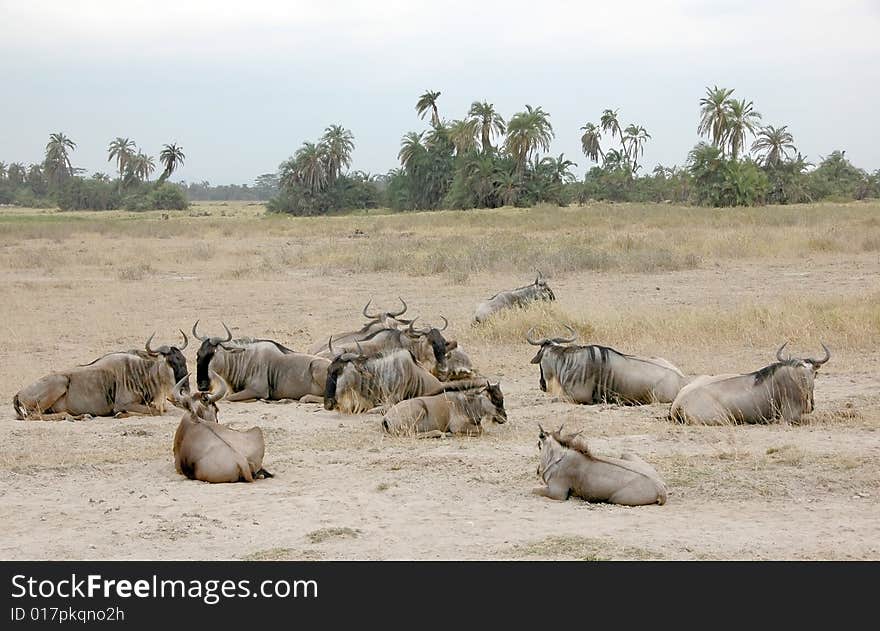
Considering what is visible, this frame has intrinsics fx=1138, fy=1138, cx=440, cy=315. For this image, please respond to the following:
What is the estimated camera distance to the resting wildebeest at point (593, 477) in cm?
699

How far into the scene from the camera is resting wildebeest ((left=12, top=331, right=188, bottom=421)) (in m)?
10.3

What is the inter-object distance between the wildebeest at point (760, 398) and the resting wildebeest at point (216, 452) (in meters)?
3.70

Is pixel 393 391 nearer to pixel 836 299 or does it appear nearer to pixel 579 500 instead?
pixel 579 500

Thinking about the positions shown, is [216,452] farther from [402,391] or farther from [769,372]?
[769,372]

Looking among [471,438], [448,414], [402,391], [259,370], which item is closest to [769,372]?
[471,438]

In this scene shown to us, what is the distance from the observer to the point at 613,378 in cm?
1073

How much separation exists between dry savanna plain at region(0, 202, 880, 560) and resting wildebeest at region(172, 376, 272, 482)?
13 centimetres

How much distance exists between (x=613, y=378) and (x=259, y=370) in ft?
11.5

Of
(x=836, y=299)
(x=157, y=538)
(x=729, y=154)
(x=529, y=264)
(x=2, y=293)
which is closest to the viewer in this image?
(x=157, y=538)

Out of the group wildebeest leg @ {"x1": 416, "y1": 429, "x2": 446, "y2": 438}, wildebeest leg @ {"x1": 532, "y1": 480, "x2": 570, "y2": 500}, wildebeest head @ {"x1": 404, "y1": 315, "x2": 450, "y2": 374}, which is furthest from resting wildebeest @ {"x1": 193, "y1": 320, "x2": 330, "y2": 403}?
wildebeest leg @ {"x1": 532, "y1": 480, "x2": 570, "y2": 500}

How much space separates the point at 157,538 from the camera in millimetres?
6371

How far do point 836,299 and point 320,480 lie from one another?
11.6 m

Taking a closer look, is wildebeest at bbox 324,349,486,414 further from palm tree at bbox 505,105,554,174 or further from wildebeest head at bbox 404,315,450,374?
palm tree at bbox 505,105,554,174
